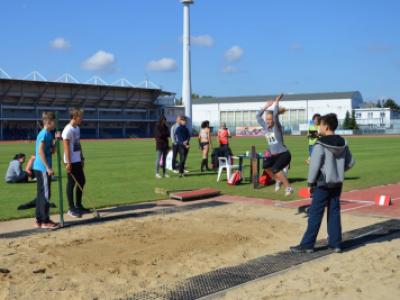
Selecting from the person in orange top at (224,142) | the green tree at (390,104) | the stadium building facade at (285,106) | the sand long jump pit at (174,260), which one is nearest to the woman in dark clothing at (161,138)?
the person in orange top at (224,142)

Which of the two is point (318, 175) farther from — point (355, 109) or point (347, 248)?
point (355, 109)

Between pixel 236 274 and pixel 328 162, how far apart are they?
6.62 ft

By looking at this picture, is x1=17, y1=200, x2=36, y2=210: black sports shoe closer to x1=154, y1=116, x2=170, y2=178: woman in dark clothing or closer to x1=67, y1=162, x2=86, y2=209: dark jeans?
x1=67, y1=162, x2=86, y2=209: dark jeans

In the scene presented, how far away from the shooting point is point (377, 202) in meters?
10.7

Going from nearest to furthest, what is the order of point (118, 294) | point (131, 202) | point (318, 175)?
1. point (118, 294)
2. point (318, 175)
3. point (131, 202)

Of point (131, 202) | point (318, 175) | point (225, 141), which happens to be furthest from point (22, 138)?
point (318, 175)

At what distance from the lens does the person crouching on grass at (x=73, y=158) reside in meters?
9.46

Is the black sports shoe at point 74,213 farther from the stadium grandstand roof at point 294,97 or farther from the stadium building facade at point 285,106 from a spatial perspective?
the stadium grandstand roof at point 294,97

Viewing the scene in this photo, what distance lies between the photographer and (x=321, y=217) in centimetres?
681

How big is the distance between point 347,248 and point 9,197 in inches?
326

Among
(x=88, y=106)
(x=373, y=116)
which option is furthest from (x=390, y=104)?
(x=88, y=106)

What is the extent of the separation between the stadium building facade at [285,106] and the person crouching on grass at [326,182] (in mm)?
89697

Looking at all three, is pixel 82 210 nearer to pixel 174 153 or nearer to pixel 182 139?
pixel 182 139

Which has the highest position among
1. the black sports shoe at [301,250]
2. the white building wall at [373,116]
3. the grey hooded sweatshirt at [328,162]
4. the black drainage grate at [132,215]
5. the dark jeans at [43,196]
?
the white building wall at [373,116]
